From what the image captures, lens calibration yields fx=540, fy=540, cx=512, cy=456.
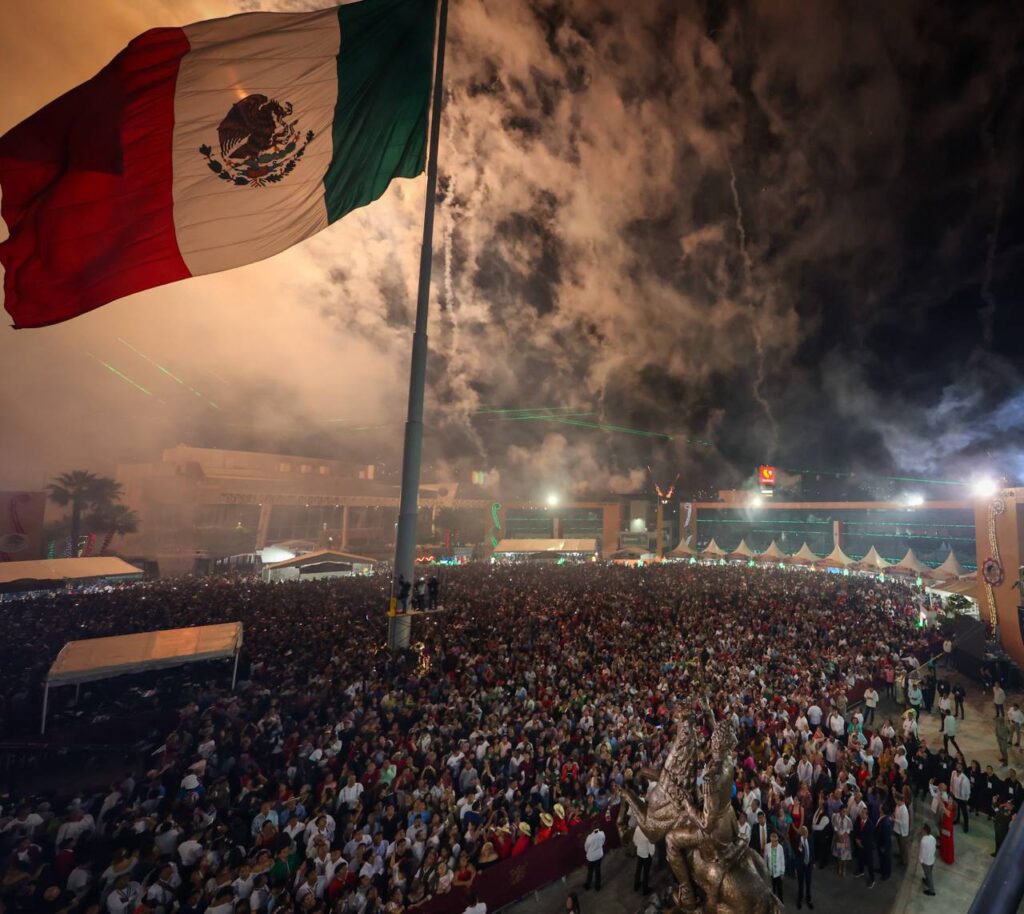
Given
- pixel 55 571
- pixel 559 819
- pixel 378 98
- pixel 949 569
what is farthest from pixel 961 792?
pixel 55 571

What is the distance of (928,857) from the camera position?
29.5 feet

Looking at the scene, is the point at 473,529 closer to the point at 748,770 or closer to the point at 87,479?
the point at 87,479

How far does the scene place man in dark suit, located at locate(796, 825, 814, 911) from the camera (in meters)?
8.89

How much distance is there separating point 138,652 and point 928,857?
16.6m

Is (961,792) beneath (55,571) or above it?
beneath

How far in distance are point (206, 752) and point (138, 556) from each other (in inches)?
1889

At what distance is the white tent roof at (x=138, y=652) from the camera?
12.0 meters

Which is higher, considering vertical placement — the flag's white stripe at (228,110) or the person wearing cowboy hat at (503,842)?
the flag's white stripe at (228,110)

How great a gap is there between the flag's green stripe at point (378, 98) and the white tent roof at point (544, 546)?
150ft

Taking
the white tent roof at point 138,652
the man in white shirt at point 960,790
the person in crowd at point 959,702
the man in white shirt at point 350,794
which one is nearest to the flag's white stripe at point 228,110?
the man in white shirt at point 350,794

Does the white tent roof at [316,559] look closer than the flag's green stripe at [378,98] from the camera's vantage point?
No

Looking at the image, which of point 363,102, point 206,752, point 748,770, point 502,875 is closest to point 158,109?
point 363,102

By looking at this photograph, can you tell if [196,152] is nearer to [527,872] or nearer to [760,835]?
[527,872]

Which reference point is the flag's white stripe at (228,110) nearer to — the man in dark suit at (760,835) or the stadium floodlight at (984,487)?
the man in dark suit at (760,835)
